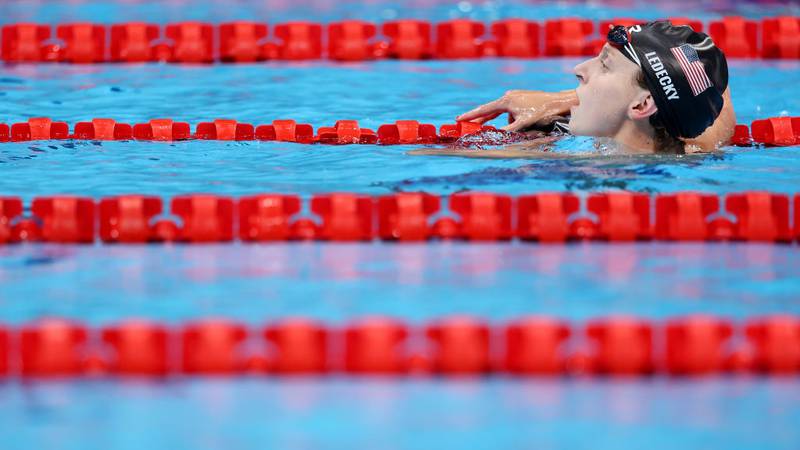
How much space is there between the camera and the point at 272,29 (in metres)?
7.99

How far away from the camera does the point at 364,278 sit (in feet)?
12.9

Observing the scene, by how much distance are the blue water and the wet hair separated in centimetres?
6

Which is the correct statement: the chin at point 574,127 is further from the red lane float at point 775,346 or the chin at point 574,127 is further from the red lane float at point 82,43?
the red lane float at point 82,43

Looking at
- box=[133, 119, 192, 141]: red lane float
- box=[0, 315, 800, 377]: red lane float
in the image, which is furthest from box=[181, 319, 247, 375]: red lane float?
box=[133, 119, 192, 141]: red lane float

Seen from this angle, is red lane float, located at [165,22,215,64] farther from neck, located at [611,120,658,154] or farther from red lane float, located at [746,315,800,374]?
red lane float, located at [746,315,800,374]

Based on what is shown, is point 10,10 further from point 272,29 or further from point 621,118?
point 621,118

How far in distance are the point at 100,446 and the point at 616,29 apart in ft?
9.32

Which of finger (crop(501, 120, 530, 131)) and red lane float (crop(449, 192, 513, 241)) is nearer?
red lane float (crop(449, 192, 513, 241))

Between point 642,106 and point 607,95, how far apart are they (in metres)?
0.14

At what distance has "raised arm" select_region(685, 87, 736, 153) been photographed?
532cm

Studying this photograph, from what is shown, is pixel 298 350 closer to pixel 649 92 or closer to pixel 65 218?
pixel 65 218

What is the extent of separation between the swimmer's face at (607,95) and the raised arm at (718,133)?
0.46m

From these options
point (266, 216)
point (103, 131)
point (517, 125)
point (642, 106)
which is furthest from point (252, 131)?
point (642, 106)

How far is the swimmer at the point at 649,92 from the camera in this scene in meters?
4.78
